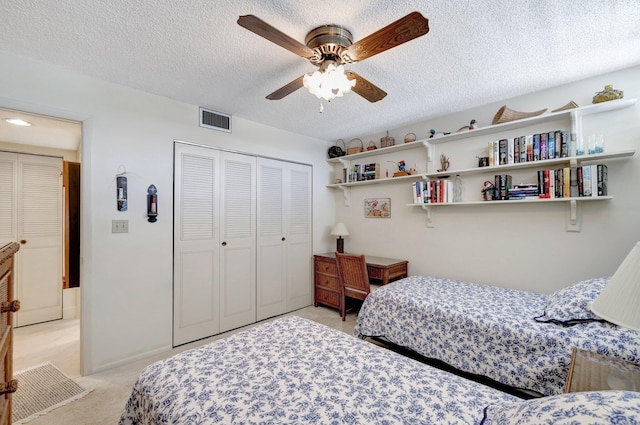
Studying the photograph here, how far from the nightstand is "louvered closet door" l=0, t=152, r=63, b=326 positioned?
→ 4.93 metres

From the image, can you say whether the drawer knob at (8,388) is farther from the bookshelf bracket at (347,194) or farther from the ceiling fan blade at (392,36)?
the bookshelf bracket at (347,194)

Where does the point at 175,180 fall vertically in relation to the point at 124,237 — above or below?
above

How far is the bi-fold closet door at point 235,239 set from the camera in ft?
9.25

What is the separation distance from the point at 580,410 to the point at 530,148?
97.4 inches

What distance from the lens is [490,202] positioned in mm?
2730

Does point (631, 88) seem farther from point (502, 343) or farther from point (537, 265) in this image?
point (502, 343)

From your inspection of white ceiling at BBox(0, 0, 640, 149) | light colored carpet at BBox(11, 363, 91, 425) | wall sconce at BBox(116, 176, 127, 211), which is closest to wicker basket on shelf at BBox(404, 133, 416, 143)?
white ceiling at BBox(0, 0, 640, 149)

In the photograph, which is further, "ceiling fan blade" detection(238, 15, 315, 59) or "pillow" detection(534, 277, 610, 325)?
"pillow" detection(534, 277, 610, 325)

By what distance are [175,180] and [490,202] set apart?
10.2 feet

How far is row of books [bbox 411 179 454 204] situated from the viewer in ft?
9.95

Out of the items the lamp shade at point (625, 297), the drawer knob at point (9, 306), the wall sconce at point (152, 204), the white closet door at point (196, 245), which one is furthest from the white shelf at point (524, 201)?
the drawer knob at point (9, 306)

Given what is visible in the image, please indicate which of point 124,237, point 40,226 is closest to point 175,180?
point 124,237

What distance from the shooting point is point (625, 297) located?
813 mm

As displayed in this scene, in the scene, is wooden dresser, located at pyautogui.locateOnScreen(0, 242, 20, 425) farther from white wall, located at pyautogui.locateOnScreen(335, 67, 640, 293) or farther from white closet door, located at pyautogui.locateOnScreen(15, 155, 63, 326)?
white wall, located at pyautogui.locateOnScreen(335, 67, 640, 293)
